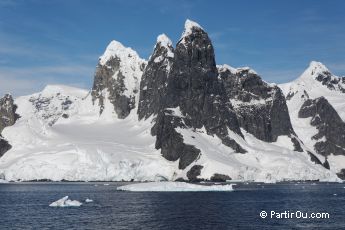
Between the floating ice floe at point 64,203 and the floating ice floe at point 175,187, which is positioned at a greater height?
the floating ice floe at point 175,187

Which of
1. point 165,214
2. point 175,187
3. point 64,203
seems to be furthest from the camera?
point 175,187

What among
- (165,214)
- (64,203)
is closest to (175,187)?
(64,203)

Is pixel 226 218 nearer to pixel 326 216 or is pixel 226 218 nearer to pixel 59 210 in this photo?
pixel 326 216

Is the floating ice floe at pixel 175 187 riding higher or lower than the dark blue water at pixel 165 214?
higher

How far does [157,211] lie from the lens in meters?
112

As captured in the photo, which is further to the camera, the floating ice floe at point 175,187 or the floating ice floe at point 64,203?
the floating ice floe at point 175,187

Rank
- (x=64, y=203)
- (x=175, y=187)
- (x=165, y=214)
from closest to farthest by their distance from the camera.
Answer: (x=165, y=214), (x=64, y=203), (x=175, y=187)

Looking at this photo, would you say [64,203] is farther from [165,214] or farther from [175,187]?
[175,187]

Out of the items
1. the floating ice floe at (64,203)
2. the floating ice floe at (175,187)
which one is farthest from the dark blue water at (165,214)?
the floating ice floe at (175,187)

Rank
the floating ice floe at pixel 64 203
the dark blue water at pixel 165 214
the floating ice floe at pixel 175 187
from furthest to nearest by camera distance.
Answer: the floating ice floe at pixel 175 187 < the floating ice floe at pixel 64 203 < the dark blue water at pixel 165 214

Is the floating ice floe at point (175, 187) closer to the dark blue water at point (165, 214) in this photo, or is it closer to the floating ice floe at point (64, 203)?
the dark blue water at point (165, 214)

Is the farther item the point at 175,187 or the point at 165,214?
the point at 175,187

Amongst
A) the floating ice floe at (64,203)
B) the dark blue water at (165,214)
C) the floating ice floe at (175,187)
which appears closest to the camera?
the dark blue water at (165,214)

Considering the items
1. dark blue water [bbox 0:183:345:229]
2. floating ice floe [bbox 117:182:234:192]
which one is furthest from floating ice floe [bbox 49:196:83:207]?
floating ice floe [bbox 117:182:234:192]
